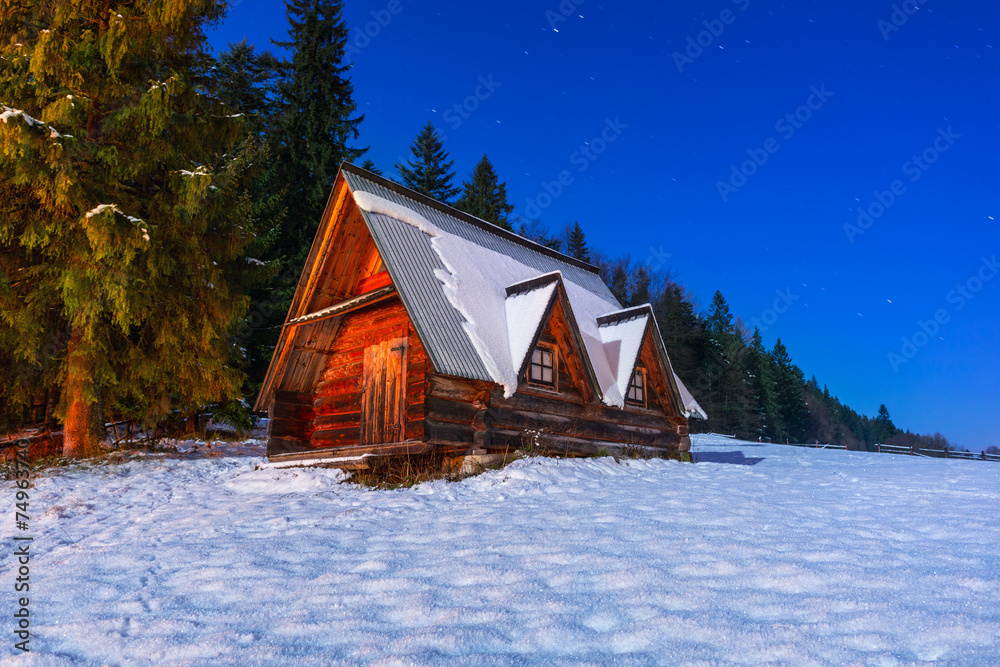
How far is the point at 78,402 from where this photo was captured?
1230 cm

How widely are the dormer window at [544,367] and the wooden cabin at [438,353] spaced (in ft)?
0.10

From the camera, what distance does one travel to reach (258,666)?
3006mm

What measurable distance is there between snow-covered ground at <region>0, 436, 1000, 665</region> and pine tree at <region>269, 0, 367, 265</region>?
20.5 meters

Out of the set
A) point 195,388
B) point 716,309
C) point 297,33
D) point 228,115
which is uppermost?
point 297,33

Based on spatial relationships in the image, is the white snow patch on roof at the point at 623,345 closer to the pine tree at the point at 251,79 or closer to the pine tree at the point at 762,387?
the pine tree at the point at 251,79

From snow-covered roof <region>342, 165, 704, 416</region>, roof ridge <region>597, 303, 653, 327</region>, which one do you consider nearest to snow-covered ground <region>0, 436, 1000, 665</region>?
snow-covered roof <region>342, 165, 704, 416</region>

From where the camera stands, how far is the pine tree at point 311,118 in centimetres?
2756

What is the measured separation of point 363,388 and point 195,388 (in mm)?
4297

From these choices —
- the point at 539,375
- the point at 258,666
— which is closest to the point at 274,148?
the point at 539,375

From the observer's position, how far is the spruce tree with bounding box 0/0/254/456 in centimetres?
1115

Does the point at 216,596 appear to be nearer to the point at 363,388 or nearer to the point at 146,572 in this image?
the point at 146,572

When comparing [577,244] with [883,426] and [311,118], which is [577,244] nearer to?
[311,118]

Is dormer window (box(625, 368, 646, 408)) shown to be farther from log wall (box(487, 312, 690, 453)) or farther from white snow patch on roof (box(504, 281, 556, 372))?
white snow patch on roof (box(504, 281, 556, 372))

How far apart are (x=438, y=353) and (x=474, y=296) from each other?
7.97ft
